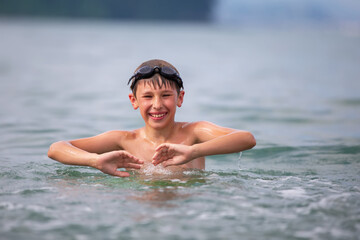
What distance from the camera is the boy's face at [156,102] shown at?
5.05 m

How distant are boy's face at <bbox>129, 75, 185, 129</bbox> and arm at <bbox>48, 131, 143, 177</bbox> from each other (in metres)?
0.48

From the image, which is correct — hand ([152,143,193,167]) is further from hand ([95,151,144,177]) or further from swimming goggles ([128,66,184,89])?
swimming goggles ([128,66,184,89])

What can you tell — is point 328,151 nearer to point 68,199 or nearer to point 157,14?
point 68,199

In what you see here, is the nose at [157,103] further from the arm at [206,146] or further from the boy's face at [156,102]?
the arm at [206,146]

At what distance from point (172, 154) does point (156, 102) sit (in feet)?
1.89

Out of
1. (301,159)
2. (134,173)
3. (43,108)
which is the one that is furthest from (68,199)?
(43,108)

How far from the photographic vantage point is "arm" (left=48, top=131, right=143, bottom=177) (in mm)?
4680

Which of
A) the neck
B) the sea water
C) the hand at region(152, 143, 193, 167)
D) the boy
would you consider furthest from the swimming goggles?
the sea water

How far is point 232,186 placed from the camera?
16.0ft

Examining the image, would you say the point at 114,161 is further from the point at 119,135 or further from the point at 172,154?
the point at 119,135

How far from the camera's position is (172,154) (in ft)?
15.4

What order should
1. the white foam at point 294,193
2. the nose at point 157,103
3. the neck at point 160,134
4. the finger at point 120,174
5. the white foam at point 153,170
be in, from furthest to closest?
the neck at point 160,134 → the white foam at point 153,170 → the nose at point 157,103 → the finger at point 120,174 → the white foam at point 294,193

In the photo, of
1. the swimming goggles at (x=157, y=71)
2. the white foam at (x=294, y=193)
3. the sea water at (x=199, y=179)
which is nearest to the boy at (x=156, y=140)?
the swimming goggles at (x=157, y=71)

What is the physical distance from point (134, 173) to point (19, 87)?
33.6ft
